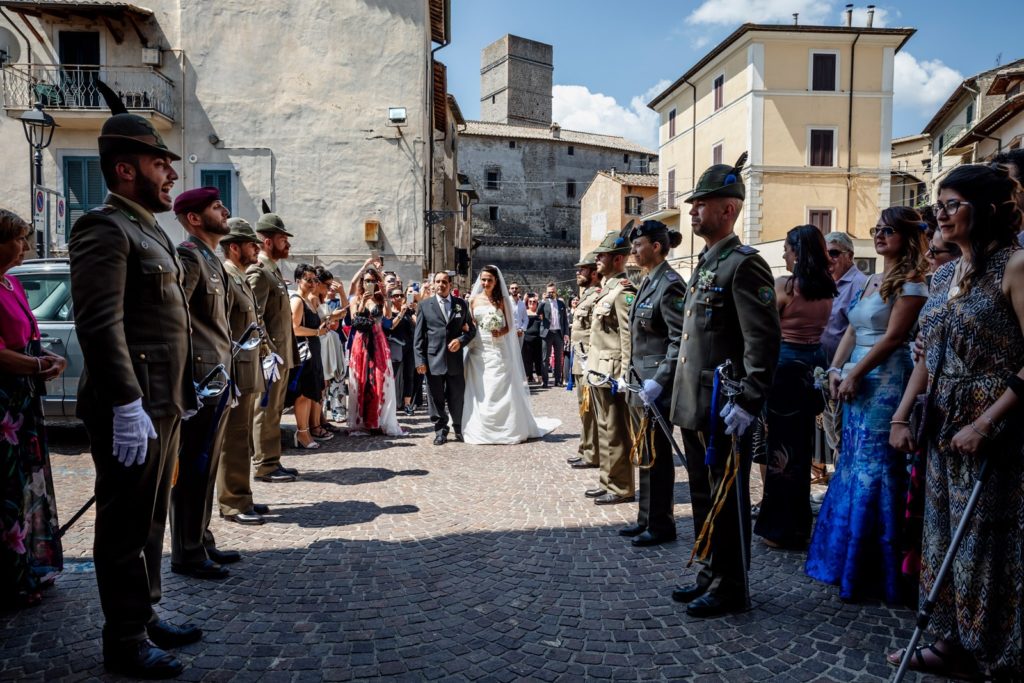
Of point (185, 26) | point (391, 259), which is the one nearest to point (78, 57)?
point (185, 26)

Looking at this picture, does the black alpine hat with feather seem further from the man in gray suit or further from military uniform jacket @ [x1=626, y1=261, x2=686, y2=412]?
the man in gray suit

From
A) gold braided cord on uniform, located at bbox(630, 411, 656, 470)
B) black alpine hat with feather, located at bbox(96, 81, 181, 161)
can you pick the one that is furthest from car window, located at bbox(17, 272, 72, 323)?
gold braided cord on uniform, located at bbox(630, 411, 656, 470)

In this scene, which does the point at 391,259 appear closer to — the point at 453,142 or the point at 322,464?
the point at 322,464

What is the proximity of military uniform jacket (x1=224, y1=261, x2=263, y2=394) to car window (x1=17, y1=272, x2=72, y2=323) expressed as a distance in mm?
3884

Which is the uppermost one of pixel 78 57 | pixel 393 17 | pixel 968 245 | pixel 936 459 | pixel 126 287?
pixel 393 17

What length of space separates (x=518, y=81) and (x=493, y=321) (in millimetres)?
64748

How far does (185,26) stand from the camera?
57.7 feet

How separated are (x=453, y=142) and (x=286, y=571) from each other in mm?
28703

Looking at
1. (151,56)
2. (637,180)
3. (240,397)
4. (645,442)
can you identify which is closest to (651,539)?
(645,442)

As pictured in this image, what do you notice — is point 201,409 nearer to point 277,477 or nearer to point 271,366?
point 271,366

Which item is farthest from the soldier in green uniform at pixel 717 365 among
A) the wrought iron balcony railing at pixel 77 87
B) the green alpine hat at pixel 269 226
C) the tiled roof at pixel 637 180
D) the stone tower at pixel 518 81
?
the stone tower at pixel 518 81

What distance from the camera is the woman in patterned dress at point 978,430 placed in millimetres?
2791

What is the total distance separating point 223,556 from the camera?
4.40 metres

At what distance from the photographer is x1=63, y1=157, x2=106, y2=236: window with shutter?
17.8 metres
